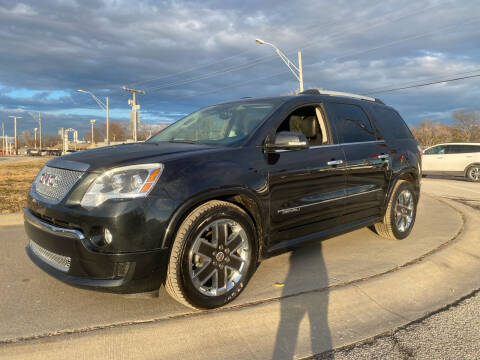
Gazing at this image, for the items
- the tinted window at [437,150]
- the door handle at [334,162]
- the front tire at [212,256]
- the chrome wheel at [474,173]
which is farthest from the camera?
the tinted window at [437,150]

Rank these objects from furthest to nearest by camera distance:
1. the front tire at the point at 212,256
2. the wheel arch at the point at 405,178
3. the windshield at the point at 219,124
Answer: the wheel arch at the point at 405,178 < the windshield at the point at 219,124 < the front tire at the point at 212,256

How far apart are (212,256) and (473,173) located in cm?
1626

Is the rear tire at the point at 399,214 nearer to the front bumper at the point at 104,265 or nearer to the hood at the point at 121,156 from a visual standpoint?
the hood at the point at 121,156

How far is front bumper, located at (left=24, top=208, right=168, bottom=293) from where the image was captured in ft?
8.61

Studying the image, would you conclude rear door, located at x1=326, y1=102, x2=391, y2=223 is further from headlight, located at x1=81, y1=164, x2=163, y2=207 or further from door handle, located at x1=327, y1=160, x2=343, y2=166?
headlight, located at x1=81, y1=164, x2=163, y2=207

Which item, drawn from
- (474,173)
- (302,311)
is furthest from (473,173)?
(302,311)

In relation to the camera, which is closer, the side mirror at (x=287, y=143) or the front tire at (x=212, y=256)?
the front tire at (x=212, y=256)

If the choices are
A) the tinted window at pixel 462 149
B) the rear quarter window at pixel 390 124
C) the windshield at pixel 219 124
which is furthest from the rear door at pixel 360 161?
the tinted window at pixel 462 149

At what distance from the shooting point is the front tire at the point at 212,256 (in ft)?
9.23

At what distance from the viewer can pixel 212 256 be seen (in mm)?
3037

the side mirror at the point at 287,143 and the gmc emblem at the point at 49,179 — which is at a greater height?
the side mirror at the point at 287,143

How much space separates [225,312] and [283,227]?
3.09ft

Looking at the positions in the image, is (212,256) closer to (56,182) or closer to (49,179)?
(56,182)

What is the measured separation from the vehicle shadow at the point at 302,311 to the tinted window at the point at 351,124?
57.7 inches
